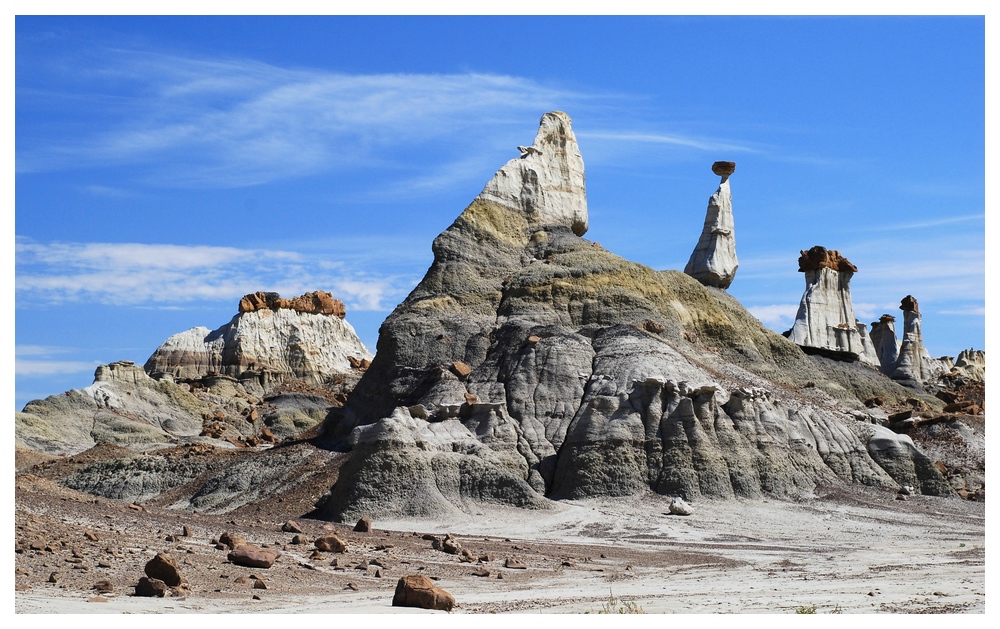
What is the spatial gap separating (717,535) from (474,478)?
8.10 metres

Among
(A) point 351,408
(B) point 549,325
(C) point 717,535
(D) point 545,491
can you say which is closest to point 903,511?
(C) point 717,535

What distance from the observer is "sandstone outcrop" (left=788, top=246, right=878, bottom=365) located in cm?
8575

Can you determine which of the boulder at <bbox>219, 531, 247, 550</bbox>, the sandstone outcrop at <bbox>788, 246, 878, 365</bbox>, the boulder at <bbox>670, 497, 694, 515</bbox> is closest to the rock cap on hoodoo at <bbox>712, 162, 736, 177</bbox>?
the sandstone outcrop at <bbox>788, 246, 878, 365</bbox>

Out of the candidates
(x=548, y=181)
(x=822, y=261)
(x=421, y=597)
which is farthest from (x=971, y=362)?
(x=421, y=597)

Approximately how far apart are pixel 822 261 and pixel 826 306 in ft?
9.68

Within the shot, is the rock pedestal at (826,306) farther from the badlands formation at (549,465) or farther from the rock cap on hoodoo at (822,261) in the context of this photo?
the badlands formation at (549,465)

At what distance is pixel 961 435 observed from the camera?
53125 millimetres

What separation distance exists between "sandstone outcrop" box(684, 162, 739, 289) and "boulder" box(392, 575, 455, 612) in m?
51.4

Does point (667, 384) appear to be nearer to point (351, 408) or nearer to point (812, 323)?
point (351, 408)

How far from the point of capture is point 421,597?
21.9 meters

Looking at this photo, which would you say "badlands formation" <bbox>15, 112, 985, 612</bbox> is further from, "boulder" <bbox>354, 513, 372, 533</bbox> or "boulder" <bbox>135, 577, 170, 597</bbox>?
"boulder" <bbox>354, 513, 372, 533</bbox>

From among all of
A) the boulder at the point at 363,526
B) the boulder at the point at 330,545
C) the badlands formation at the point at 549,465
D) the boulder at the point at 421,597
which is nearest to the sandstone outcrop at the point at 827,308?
the badlands formation at the point at 549,465

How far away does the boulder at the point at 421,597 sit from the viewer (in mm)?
21797

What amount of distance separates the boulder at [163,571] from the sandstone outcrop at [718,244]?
169ft
